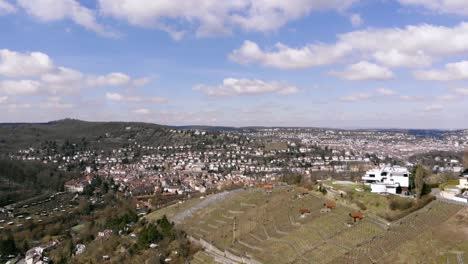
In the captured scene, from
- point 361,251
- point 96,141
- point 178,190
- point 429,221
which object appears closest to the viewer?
point 361,251

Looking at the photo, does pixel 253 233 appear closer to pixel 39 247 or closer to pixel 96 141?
pixel 39 247

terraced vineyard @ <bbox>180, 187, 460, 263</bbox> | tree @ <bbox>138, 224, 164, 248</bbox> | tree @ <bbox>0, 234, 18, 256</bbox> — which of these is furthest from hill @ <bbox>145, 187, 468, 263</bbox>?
tree @ <bbox>0, 234, 18, 256</bbox>

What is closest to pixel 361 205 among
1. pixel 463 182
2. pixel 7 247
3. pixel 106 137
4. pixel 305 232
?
pixel 305 232

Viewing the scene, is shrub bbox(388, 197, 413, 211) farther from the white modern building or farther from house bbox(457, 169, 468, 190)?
house bbox(457, 169, 468, 190)

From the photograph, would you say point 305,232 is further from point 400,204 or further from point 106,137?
point 106,137

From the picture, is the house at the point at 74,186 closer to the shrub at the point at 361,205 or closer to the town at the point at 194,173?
the town at the point at 194,173

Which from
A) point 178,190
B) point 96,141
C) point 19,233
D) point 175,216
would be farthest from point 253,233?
point 96,141
